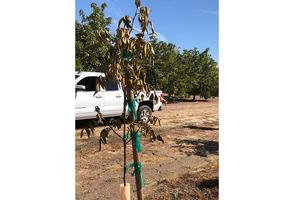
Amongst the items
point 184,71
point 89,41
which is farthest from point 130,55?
point 184,71

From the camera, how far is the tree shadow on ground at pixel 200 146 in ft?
16.2

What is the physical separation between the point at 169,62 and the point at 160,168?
43.6 ft

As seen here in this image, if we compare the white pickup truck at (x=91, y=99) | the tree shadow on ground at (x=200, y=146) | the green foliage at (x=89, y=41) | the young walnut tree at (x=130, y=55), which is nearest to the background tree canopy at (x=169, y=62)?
the green foliage at (x=89, y=41)

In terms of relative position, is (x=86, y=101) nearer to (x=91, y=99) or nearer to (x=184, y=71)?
(x=91, y=99)

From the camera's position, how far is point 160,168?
402 centimetres

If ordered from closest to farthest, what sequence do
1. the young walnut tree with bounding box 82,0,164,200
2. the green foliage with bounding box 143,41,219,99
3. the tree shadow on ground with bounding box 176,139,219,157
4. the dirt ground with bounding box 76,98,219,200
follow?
the young walnut tree with bounding box 82,0,164,200, the dirt ground with bounding box 76,98,219,200, the tree shadow on ground with bounding box 176,139,219,157, the green foliage with bounding box 143,41,219,99

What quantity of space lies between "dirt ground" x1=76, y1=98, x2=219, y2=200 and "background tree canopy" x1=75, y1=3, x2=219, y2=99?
408 cm

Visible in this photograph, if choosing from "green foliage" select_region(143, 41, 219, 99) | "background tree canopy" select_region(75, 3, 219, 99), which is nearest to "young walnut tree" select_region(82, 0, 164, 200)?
"background tree canopy" select_region(75, 3, 219, 99)

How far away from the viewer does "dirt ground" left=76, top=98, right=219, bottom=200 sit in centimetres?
310

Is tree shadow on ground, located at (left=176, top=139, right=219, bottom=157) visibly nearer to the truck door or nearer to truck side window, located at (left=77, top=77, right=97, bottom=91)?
the truck door

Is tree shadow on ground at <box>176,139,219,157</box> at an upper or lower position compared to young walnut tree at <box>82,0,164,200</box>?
lower
